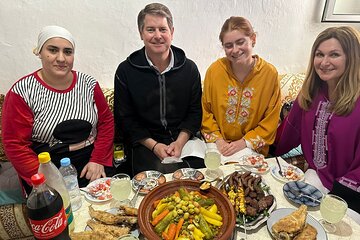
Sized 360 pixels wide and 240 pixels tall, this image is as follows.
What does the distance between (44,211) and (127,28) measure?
199 centimetres

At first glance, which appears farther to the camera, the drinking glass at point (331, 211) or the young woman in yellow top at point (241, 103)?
the young woman in yellow top at point (241, 103)

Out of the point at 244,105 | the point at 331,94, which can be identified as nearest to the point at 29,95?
the point at 244,105

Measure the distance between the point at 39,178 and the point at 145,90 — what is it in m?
1.31

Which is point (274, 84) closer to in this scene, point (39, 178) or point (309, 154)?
→ point (309, 154)

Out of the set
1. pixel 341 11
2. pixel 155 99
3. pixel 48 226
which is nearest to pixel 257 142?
pixel 155 99

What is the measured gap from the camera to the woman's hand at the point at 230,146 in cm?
207

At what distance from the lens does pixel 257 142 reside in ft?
6.97

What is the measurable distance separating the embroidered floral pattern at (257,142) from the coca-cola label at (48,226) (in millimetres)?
1549

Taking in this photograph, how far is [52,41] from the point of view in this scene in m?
1.62

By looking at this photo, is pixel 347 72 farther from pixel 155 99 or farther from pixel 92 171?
pixel 92 171

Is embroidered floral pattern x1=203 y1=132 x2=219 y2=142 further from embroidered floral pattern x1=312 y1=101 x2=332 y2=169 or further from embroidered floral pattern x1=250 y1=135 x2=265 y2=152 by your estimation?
embroidered floral pattern x1=312 y1=101 x2=332 y2=169

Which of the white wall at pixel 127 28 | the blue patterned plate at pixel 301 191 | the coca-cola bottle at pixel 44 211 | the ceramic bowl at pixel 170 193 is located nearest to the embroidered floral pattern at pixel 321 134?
the blue patterned plate at pixel 301 191

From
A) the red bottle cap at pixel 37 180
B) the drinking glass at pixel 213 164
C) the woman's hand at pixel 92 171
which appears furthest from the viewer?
the woman's hand at pixel 92 171

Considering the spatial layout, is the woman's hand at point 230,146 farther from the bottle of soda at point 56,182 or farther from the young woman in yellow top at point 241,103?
the bottle of soda at point 56,182
